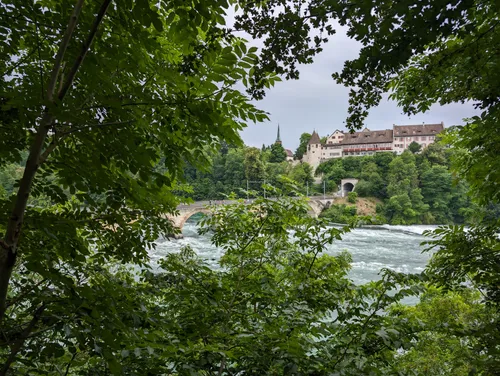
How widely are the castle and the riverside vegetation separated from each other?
223 ft

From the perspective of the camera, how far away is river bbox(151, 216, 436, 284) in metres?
18.0

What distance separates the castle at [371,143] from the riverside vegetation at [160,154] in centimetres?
6811

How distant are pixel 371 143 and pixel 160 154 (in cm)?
7366

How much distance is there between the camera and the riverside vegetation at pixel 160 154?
1.41 meters

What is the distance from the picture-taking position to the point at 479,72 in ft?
7.85

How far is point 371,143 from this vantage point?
70.2 metres

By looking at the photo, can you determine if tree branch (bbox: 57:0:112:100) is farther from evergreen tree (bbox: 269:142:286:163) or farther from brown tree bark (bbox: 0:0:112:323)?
evergreen tree (bbox: 269:142:286:163)

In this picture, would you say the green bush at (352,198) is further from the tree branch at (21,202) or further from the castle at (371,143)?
the tree branch at (21,202)

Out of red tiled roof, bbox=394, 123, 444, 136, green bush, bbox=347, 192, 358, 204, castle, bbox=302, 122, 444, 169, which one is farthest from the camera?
red tiled roof, bbox=394, 123, 444, 136

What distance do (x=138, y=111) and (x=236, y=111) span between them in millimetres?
583

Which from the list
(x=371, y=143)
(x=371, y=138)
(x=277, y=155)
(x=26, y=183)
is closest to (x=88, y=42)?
(x=26, y=183)

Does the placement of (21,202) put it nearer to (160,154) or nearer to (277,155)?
(160,154)

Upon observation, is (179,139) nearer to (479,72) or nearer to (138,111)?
(138,111)

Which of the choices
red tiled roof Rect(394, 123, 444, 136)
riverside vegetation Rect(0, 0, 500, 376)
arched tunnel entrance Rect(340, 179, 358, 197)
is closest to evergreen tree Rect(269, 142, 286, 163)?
arched tunnel entrance Rect(340, 179, 358, 197)
